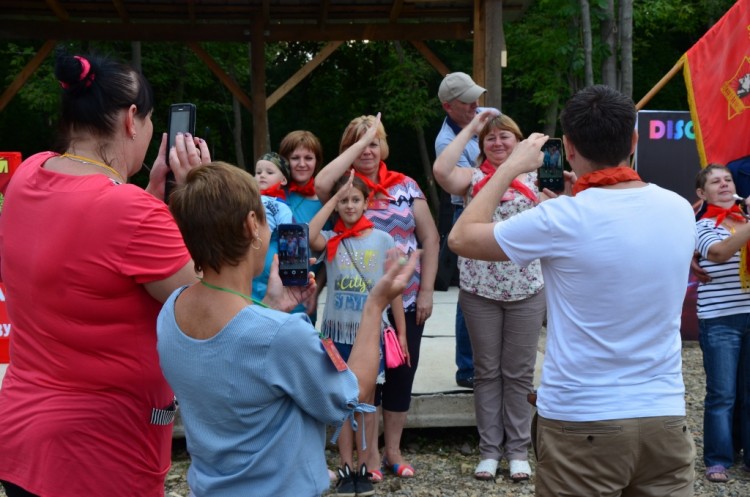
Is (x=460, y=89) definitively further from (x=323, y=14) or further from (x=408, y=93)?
(x=408, y=93)

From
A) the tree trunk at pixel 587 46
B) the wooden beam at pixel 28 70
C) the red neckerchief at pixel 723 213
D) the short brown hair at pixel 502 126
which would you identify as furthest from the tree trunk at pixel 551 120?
the short brown hair at pixel 502 126

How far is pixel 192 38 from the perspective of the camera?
34.7 feet

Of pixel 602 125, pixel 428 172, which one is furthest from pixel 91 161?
pixel 428 172

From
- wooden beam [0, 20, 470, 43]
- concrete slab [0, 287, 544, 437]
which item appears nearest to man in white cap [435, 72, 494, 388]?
concrete slab [0, 287, 544, 437]

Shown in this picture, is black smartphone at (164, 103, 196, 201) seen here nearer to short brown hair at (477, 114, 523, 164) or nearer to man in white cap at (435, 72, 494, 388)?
short brown hair at (477, 114, 523, 164)

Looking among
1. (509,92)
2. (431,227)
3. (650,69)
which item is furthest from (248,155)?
(431,227)

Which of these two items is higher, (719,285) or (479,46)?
(479,46)

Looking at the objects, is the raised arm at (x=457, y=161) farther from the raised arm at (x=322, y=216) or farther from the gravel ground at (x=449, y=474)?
the gravel ground at (x=449, y=474)

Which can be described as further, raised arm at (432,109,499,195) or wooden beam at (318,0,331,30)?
wooden beam at (318,0,331,30)

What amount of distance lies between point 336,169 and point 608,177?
7.21ft

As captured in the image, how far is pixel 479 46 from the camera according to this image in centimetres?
855

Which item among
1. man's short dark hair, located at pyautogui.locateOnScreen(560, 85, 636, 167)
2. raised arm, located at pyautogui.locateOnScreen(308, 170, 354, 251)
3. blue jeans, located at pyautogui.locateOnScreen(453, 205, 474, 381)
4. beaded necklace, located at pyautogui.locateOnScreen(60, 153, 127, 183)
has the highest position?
man's short dark hair, located at pyautogui.locateOnScreen(560, 85, 636, 167)

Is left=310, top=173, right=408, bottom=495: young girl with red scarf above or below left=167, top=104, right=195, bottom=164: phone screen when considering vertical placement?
below

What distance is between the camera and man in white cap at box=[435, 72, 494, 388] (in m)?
5.25
